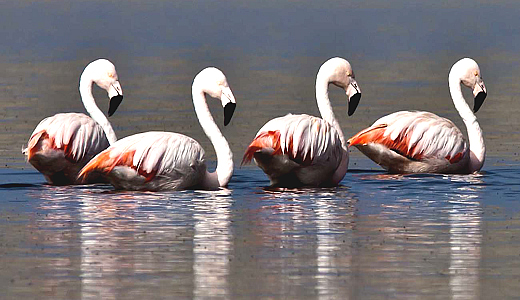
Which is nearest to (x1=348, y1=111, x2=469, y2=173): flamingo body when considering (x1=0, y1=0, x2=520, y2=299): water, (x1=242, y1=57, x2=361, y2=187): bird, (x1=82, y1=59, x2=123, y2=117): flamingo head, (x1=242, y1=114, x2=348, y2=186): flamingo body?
(x1=0, y1=0, x2=520, y2=299): water

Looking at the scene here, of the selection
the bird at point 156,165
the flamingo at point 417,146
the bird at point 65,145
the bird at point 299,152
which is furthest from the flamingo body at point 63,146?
the flamingo at point 417,146

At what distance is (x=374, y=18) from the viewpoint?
48.3 meters

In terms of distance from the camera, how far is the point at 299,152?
11555 mm

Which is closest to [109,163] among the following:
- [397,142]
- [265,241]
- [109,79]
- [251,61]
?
[109,79]

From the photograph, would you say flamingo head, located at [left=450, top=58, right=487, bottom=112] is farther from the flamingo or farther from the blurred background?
the flamingo

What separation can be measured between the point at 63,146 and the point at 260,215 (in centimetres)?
248

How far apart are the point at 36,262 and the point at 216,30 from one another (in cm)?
3153

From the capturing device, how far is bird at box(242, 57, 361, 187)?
452 inches

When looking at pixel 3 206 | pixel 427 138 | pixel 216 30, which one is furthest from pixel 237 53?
pixel 3 206

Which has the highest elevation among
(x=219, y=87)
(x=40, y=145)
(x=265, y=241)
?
(x=219, y=87)

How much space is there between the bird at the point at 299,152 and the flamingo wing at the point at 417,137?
72 centimetres

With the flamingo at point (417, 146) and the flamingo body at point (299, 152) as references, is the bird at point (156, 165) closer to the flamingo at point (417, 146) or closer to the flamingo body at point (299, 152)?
the flamingo body at point (299, 152)

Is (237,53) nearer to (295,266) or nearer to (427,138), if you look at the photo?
(427,138)

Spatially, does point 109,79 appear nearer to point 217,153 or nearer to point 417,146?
point 217,153
